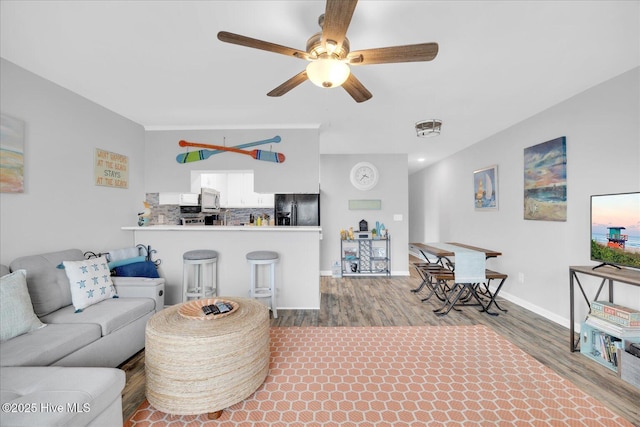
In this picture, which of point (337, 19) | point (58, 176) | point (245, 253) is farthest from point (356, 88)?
point (58, 176)

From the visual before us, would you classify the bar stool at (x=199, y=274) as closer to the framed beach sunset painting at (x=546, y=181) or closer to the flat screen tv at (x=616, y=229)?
the flat screen tv at (x=616, y=229)

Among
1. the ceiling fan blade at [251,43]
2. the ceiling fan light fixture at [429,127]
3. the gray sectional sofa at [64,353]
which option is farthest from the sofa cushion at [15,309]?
the ceiling fan light fixture at [429,127]

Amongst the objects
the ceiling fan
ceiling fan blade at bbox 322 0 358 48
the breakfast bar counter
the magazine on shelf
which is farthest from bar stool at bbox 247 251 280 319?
the magazine on shelf

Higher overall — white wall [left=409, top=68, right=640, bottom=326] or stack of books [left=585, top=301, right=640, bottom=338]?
white wall [left=409, top=68, right=640, bottom=326]

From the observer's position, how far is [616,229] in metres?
2.30

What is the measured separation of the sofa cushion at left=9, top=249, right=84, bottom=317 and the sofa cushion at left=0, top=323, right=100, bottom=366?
0.98 feet

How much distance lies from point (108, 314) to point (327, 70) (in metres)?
2.45

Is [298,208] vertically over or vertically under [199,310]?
over

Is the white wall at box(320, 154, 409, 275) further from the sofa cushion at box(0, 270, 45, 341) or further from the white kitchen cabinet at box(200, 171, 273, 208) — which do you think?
the sofa cushion at box(0, 270, 45, 341)

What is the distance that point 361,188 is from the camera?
5.66 m

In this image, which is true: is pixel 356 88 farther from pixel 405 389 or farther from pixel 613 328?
pixel 613 328

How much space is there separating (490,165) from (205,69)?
164 inches

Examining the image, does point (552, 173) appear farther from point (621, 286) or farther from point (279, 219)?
point (279, 219)

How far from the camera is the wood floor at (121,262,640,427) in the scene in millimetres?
1977
